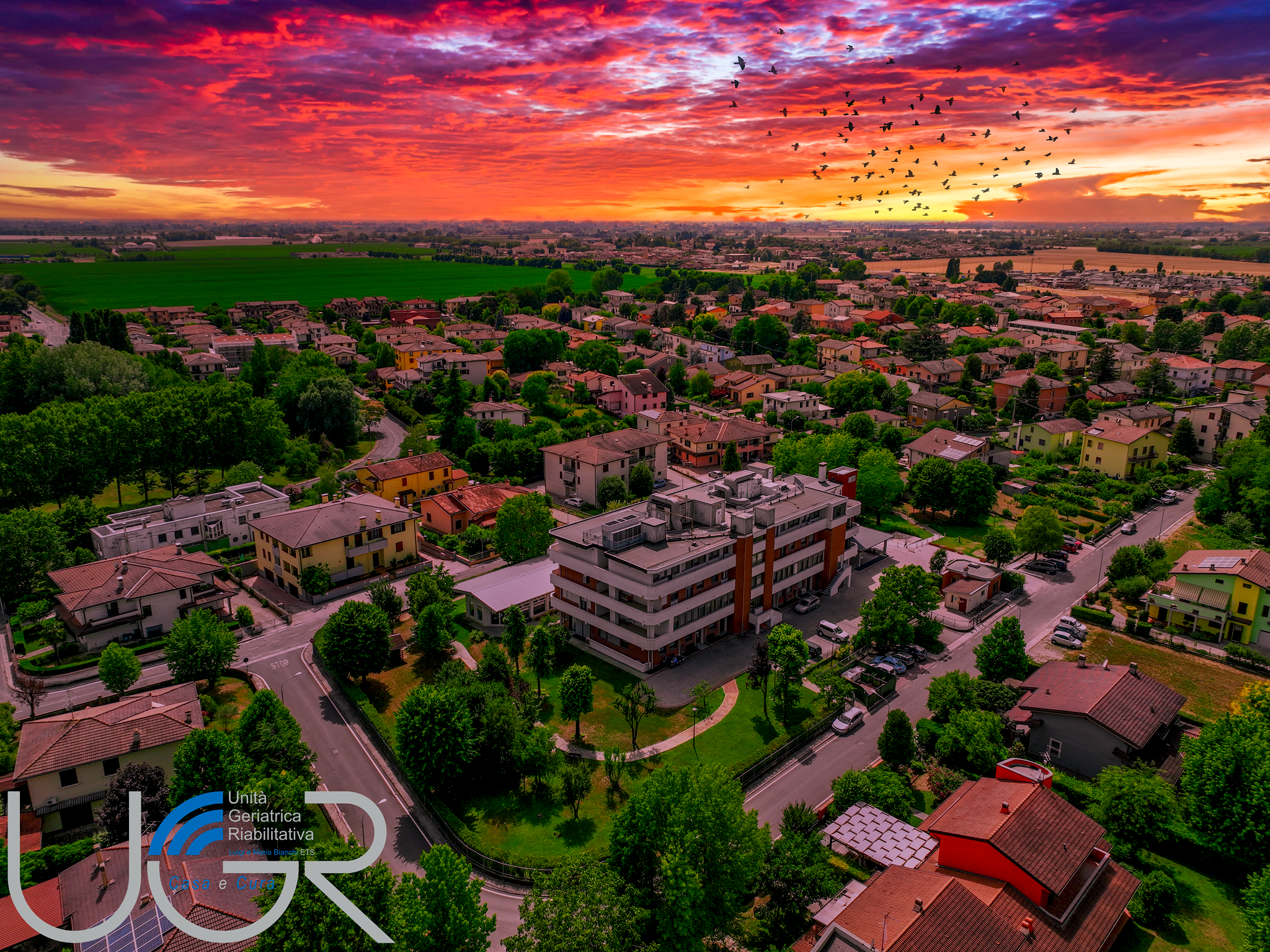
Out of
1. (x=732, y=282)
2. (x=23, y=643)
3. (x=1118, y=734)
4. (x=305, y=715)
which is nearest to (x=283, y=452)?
(x=23, y=643)

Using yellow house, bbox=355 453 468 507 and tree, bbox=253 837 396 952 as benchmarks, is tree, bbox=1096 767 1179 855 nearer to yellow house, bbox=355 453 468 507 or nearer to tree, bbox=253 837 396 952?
tree, bbox=253 837 396 952

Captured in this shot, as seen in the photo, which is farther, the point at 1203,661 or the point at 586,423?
the point at 586,423

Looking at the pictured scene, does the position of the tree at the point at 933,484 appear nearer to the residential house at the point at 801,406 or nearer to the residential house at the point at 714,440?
the residential house at the point at 714,440

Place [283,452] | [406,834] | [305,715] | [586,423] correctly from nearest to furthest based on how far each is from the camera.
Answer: [406,834] → [305,715] → [283,452] → [586,423]

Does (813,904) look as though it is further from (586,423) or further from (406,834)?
(586,423)

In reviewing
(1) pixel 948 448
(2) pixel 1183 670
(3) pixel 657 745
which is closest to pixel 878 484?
(1) pixel 948 448

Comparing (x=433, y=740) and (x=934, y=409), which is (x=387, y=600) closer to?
(x=433, y=740)

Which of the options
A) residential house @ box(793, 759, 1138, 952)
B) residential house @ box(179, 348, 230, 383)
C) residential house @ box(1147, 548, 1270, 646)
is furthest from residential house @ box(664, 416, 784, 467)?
residential house @ box(179, 348, 230, 383)
